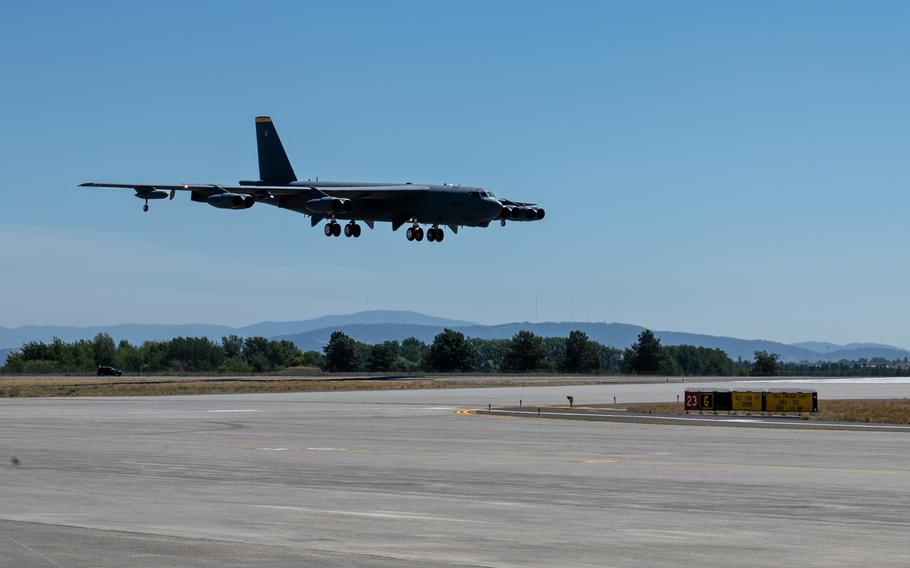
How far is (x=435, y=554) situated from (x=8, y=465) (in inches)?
565

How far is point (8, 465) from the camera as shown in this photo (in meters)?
25.0

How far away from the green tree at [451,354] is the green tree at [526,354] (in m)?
6.31

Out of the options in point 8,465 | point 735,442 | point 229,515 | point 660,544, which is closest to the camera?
point 660,544

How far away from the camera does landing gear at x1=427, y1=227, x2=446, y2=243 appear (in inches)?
3787

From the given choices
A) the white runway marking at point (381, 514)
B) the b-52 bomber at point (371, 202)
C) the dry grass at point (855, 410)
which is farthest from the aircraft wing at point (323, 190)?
the white runway marking at point (381, 514)

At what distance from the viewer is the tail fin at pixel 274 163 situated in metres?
106

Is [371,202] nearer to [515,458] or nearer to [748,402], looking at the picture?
[748,402]

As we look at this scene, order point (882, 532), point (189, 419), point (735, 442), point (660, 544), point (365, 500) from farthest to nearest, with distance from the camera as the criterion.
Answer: point (189, 419), point (735, 442), point (365, 500), point (882, 532), point (660, 544)

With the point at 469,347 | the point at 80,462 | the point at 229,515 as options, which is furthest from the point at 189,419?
the point at 469,347

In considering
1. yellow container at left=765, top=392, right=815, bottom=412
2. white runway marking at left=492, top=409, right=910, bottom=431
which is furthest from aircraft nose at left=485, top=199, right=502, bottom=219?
yellow container at left=765, top=392, right=815, bottom=412

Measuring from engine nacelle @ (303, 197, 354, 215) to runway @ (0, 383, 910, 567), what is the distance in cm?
5411

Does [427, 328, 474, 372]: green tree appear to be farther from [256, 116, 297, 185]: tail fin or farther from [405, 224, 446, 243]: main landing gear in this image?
[405, 224, 446, 243]: main landing gear

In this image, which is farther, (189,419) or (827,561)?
(189,419)

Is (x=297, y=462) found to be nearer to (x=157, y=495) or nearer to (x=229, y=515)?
(x=157, y=495)
